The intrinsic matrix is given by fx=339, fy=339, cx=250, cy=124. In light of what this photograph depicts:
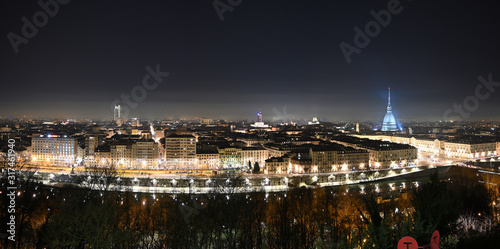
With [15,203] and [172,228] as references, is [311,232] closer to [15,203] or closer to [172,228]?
[172,228]

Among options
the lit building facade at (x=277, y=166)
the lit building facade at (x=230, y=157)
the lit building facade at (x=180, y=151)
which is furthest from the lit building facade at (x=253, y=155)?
the lit building facade at (x=180, y=151)

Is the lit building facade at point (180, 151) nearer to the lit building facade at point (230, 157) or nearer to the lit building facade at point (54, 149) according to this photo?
the lit building facade at point (230, 157)

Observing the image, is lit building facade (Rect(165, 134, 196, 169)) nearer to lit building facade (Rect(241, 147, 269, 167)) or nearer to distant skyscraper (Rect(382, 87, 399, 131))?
lit building facade (Rect(241, 147, 269, 167))

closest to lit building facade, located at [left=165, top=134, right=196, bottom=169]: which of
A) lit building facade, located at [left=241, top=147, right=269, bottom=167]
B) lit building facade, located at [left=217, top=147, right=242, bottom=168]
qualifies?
lit building facade, located at [left=217, top=147, right=242, bottom=168]

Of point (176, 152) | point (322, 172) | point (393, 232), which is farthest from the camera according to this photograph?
point (176, 152)

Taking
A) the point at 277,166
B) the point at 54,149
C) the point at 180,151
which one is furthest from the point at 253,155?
the point at 54,149

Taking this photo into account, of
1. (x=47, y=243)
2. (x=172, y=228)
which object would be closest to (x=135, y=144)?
(x=172, y=228)

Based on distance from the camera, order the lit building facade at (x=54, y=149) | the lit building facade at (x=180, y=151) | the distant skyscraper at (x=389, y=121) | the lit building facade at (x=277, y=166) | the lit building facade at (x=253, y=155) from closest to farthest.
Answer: the lit building facade at (x=277, y=166) < the lit building facade at (x=180, y=151) < the lit building facade at (x=253, y=155) < the lit building facade at (x=54, y=149) < the distant skyscraper at (x=389, y=121)

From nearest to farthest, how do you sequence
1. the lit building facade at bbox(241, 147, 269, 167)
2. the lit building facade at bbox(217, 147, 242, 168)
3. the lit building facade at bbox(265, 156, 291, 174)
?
the lit building facade at bbox(265, 156, 291, 174)
the lit building facade at bbox(217, 147, 242, 168)
the lit building facade at bbox(241, 147, 269, 167)

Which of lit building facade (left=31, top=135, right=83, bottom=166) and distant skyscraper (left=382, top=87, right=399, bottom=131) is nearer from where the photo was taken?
lit building facade (left=31, top=135, right=83, bottom=166)

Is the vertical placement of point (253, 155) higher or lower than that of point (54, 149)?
lower

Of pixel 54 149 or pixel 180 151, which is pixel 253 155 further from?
pixel 54 149
